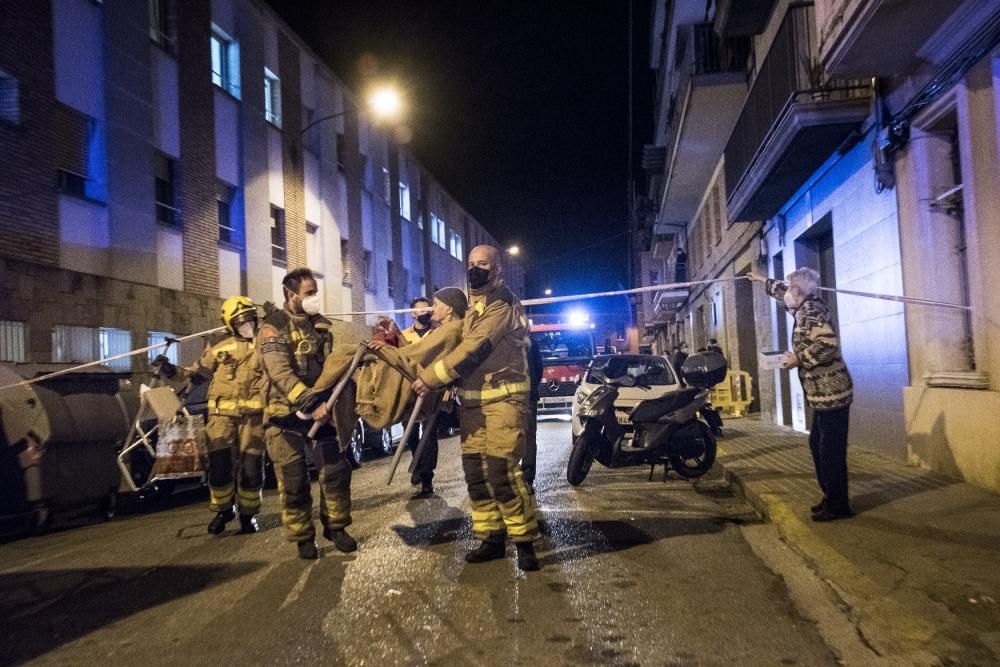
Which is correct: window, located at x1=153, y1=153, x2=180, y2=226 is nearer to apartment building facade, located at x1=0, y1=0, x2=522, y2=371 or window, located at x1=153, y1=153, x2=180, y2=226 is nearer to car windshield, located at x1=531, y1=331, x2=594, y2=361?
apartment building facade, located at x1=0, y1=0, x2=522, y2=371

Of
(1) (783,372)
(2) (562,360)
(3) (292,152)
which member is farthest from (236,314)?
(3) (292,152)

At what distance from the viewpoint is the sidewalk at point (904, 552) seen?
3.46 meters

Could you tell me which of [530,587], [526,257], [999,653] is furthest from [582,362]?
[526,257]

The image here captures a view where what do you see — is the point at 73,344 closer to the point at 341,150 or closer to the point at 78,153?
the point at 78,153

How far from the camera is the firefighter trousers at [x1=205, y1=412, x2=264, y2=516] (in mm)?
6293

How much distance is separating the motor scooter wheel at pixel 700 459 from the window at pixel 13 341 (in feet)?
29.6

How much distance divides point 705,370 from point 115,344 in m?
9.93

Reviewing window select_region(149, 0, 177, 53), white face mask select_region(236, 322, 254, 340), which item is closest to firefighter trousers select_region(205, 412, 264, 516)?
white face mask select_region(236, 322, 254, 340)

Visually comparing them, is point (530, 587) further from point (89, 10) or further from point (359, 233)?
point (359, 233)

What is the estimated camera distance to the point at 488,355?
4910 millimetres

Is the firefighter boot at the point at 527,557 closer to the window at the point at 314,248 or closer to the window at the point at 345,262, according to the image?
the window at the point at 314,248

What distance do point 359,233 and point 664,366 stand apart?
1602 cm

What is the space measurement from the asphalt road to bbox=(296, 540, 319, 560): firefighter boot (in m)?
0.08

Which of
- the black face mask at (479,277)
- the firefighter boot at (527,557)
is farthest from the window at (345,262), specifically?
the firefighter boot at (527,557)
